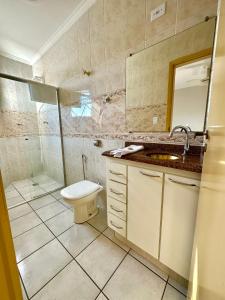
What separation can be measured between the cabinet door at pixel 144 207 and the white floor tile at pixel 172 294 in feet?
0.68

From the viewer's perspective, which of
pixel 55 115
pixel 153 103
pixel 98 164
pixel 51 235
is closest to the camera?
pixel 153 103

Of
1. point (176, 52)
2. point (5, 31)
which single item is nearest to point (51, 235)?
point (176, 52)

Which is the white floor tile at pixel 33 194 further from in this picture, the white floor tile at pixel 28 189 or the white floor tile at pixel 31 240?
the white floor tile at pixel 31 240

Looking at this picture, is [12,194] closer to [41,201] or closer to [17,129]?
[41,201]

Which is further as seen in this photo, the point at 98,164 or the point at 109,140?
the point at 98,164

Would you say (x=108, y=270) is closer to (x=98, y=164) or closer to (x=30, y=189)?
(x=98, y=164)

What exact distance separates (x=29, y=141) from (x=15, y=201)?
3.89ft

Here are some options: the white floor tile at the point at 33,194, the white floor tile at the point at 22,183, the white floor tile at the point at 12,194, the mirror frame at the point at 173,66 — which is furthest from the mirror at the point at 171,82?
the white floor tile at the point at 22,183

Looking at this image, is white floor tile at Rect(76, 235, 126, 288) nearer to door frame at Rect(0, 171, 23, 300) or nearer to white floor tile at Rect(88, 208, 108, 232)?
white floor tile at Rect(88, 208, 108, 232)

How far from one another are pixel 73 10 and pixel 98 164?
193cm

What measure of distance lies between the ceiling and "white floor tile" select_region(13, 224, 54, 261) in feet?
8.40

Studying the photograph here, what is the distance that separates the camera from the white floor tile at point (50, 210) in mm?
1812

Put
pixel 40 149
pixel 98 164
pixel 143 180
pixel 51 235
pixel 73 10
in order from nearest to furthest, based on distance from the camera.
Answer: pixel 143 180, pixel 51 235, pixel 73 10, pixel 98 164, pixel 40 149

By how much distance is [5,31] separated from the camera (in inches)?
76.4
